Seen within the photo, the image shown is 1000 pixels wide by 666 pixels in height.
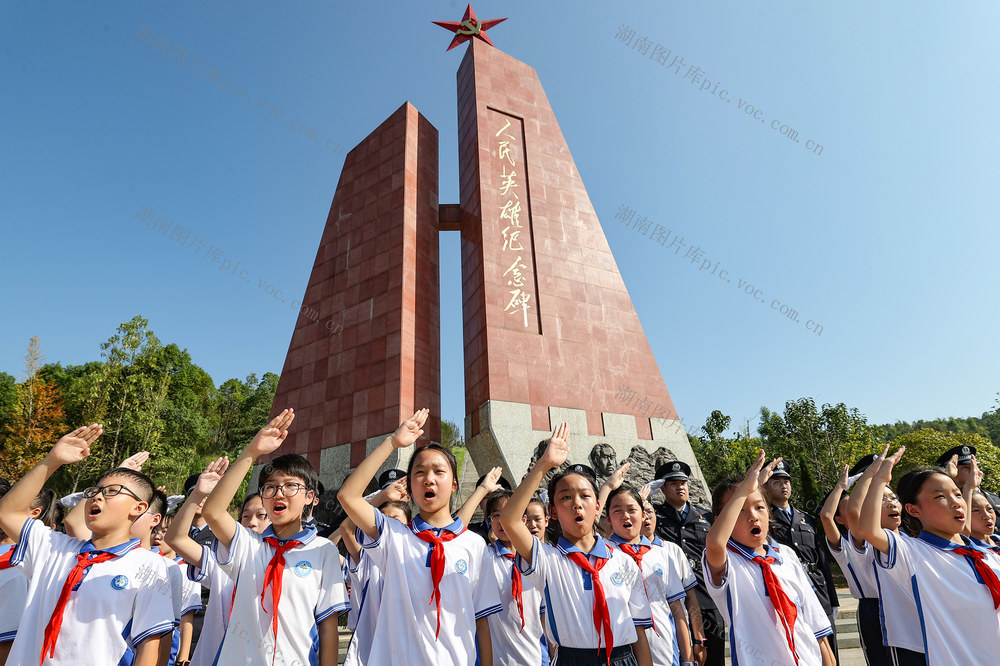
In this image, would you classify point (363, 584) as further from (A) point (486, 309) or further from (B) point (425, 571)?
(A) point (486, 309)

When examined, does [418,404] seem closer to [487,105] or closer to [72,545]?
[487,105]

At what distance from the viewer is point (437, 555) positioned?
2473 mm

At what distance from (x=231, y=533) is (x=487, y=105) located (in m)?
11.8

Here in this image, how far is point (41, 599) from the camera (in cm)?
231

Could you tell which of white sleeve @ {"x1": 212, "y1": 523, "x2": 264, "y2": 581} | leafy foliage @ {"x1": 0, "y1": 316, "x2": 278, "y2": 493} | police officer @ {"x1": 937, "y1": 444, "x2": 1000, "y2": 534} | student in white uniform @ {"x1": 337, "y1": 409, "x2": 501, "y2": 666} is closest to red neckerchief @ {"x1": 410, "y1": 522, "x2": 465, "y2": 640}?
student in white uniform @ {"x1": 337, "y1": 409, "x2": 501, "y2": 666}

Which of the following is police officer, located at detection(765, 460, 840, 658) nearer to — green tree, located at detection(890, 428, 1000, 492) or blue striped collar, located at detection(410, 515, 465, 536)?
blue striped collar, located at detection(410, 515, 465, 536)

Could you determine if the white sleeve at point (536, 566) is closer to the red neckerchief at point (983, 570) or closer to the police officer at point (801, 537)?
the red neckerchief at point (983, 570)

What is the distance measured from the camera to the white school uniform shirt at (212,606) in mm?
2469

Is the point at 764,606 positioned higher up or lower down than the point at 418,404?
lower down

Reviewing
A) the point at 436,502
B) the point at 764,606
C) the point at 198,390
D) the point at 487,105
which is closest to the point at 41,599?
the point at 436,502

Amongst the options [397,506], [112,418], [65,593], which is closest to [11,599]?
[65,593]

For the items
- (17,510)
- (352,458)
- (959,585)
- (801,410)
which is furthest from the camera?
(801,410)

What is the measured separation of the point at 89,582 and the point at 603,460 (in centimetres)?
776

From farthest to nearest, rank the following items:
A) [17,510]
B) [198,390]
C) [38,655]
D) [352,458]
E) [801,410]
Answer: [198,390]
[801,410]
[352,458]
[17,510]
[38,655]
